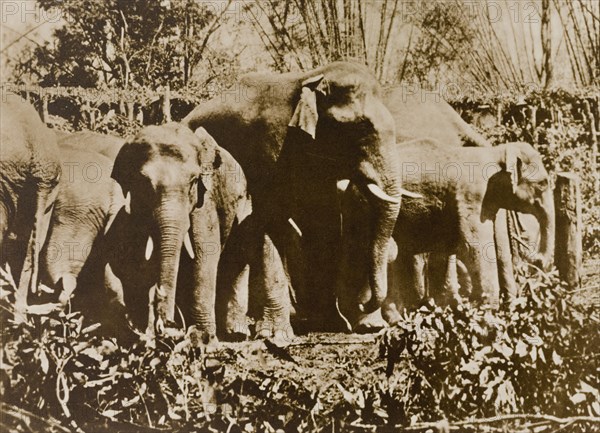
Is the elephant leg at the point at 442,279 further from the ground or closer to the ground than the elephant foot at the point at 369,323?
further from the ground

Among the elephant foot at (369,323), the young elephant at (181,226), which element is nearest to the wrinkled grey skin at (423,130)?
the elephant foot at (369,323)

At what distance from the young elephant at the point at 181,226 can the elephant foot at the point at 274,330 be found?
103mm

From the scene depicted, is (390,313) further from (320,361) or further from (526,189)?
(526,189)

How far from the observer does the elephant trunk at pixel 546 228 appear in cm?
532

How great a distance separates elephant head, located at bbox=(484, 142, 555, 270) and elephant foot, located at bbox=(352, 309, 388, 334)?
3.25ft

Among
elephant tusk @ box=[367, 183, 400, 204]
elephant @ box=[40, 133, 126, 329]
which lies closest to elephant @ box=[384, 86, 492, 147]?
elephant tusk @ box=[367, 183, 400, 204]

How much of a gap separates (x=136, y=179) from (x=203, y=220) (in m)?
0.45

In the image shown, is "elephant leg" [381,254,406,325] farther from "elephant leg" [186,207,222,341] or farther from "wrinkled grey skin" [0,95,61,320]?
"wrinkled grey skin" [0,95,61,320]

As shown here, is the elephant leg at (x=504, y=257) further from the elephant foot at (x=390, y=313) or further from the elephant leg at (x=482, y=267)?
the elephant foot at (x=390, y=313)

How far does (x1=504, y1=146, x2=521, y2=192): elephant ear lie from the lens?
5.40 metres

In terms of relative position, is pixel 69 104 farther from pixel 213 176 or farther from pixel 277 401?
pixel 277 401

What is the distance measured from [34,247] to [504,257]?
2.73m

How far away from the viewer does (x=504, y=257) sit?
5289mm

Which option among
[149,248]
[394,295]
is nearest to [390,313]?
[394,295]
